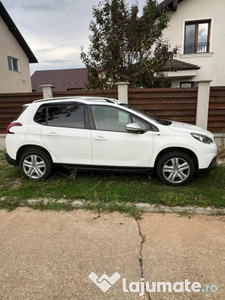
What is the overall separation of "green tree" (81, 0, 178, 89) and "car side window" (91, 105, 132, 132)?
376 centimetres

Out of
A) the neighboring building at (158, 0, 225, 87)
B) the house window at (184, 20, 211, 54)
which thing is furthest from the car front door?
the house window at (184, 20, 211, 54)

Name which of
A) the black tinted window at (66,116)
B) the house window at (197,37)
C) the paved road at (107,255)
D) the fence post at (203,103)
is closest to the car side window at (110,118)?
the black tinted window at (66,116)

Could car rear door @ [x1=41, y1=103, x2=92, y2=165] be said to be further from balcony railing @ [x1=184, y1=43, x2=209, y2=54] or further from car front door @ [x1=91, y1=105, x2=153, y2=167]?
balcony railing @ [x1=184, y1=43, x2=209, y2=54]

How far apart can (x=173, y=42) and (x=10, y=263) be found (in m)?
13.6

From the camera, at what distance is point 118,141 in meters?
4.09

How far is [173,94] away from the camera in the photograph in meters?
6.88

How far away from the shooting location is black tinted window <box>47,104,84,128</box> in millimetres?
4320

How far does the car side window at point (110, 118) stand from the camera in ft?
13.7

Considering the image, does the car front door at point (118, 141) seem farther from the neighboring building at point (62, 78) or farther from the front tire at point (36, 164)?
the neighboring building at point (62, 78)

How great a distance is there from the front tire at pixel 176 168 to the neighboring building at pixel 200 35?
934cm

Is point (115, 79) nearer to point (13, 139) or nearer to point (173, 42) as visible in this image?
point (13, 139)

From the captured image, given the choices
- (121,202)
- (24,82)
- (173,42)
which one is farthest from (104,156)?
(24,82)

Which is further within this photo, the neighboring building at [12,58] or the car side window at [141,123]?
the neighboring building at [12,58]

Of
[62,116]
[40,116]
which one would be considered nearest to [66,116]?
[62,116]
